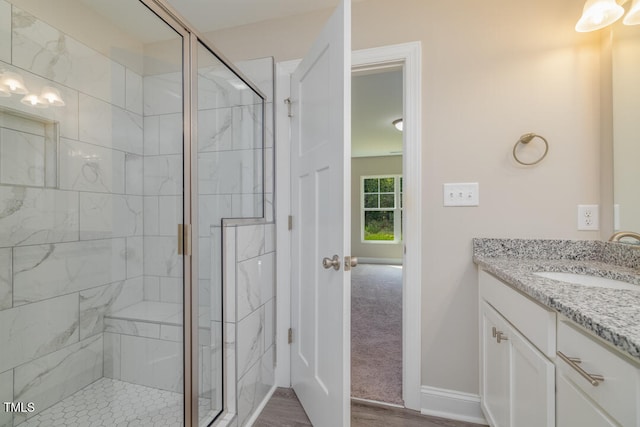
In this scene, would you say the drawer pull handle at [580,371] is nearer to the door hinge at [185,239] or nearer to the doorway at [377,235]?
the doorway at [377,235]

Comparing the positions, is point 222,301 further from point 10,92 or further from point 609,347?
point 609,347

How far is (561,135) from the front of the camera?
142cm

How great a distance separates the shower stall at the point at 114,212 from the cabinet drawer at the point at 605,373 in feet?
4.28

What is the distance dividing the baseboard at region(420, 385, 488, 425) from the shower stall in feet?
3.54

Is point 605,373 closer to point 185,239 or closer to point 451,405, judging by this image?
point 451,405

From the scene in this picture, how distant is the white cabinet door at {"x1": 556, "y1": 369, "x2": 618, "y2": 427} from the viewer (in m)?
0.61

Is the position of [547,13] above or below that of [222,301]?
above

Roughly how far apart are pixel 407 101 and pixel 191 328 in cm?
166

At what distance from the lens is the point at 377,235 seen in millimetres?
6738

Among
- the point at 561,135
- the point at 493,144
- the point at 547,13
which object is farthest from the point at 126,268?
the point at 547,13

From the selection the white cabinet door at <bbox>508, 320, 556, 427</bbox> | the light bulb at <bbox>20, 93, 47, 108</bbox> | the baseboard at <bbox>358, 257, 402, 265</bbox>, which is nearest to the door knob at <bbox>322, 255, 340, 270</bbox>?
the white cabinet door at <bbox>508, 320, 556, 427</bbox>

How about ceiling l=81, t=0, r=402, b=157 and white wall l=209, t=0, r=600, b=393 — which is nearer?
ceiling l=81, t=0, r=402, b=157

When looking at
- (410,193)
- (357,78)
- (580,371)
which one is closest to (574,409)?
(580,371)

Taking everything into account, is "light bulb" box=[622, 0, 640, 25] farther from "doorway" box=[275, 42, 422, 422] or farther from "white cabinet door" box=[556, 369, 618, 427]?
"white cabinet door" box=[556, 369, 618, 427]
